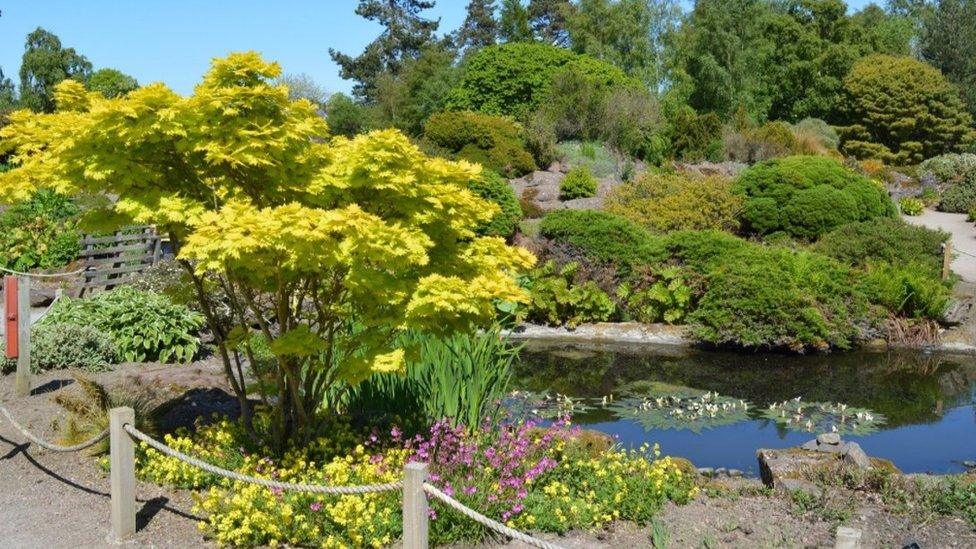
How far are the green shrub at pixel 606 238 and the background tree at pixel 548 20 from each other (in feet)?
149

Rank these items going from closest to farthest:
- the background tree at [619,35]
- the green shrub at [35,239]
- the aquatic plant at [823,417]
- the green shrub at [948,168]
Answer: the aquatic plant at [823,417] → the green shrub at [35,239] → the green shrub at [948,168] → the background tree at [619,35]

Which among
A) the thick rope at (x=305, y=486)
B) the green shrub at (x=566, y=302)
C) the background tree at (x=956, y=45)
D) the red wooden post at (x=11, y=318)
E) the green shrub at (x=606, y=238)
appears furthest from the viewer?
the background tree at (x=956, y=45)

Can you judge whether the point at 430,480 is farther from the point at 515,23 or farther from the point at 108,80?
the point at 108,80

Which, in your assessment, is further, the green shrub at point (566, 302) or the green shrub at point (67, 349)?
the green shrub at point (566, 302)

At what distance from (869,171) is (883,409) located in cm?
2338

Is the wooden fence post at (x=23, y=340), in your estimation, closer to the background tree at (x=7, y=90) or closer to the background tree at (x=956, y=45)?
the background tree at (x=956, y=45)

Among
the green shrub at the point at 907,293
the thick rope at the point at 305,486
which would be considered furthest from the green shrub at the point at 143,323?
the green shrub at the point at 907,293

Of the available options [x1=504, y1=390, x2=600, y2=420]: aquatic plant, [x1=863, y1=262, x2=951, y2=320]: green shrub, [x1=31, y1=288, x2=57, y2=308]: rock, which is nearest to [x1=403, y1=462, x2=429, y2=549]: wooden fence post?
[x1=504, y1=390, x2=600, y2=420]: aquatic plant

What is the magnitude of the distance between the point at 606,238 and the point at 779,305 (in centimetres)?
304

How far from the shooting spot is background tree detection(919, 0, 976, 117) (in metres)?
46.3

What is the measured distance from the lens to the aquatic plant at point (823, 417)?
360 inches

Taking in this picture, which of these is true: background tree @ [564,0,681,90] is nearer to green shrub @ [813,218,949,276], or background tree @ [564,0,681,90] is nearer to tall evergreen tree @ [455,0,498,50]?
tall evergreen tree @ [455,0,498,50]

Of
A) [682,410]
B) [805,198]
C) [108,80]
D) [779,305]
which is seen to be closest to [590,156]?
[805,198]

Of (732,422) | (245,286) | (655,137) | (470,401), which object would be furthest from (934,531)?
(655,137)
